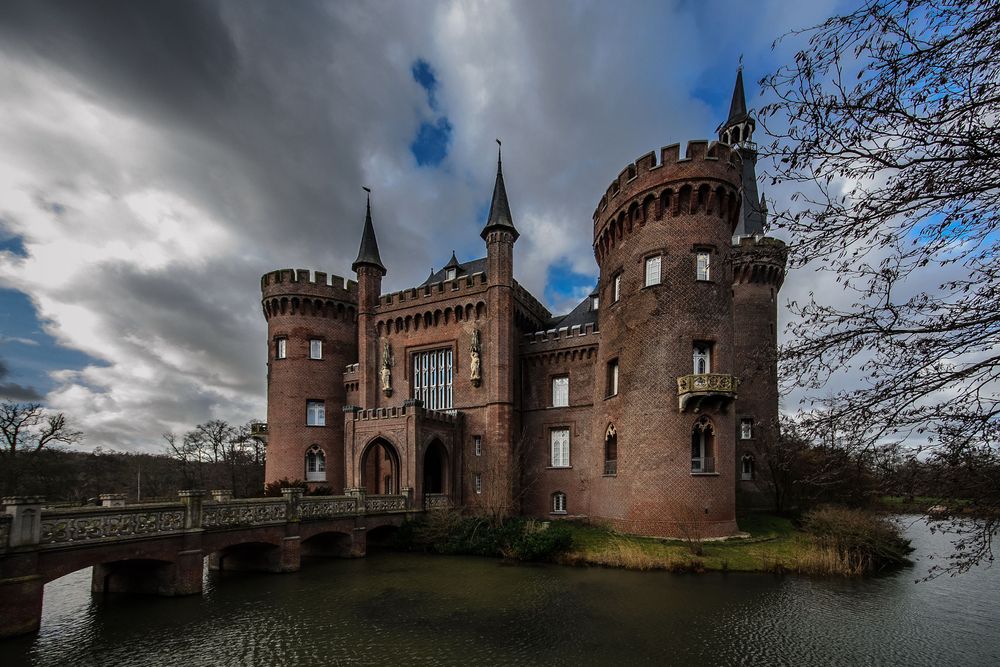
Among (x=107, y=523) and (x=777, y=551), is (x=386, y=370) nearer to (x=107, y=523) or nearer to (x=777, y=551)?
(x=107, y=523)

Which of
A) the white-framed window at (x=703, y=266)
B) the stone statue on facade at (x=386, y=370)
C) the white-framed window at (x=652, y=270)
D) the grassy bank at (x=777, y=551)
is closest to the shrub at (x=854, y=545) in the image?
the grassy bank at (x=777, y=551)

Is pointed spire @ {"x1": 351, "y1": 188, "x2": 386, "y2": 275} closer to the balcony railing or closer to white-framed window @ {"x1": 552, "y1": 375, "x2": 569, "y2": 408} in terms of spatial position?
white-framed window @ {"x1": 552, "y1": 375, "x2": 569, "y2": 408}

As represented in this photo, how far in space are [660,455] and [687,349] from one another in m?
4.41

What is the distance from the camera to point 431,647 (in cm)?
991

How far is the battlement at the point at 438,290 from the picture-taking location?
27.3m

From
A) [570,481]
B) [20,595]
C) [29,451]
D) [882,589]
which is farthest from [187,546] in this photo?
[29,451]

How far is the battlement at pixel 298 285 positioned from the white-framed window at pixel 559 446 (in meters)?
→ 16.1

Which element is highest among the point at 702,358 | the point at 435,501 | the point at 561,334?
the point at 561,334

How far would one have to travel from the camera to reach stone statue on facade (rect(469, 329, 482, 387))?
26.5 metres

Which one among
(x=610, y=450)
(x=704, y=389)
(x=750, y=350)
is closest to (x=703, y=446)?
(x=704, y=389)

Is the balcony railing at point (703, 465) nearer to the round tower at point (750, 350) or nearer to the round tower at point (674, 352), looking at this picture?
the round tower at point (674, 352)

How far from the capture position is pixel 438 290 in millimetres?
28516

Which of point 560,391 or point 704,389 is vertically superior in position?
point 704,389

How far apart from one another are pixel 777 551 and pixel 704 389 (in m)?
6.05
